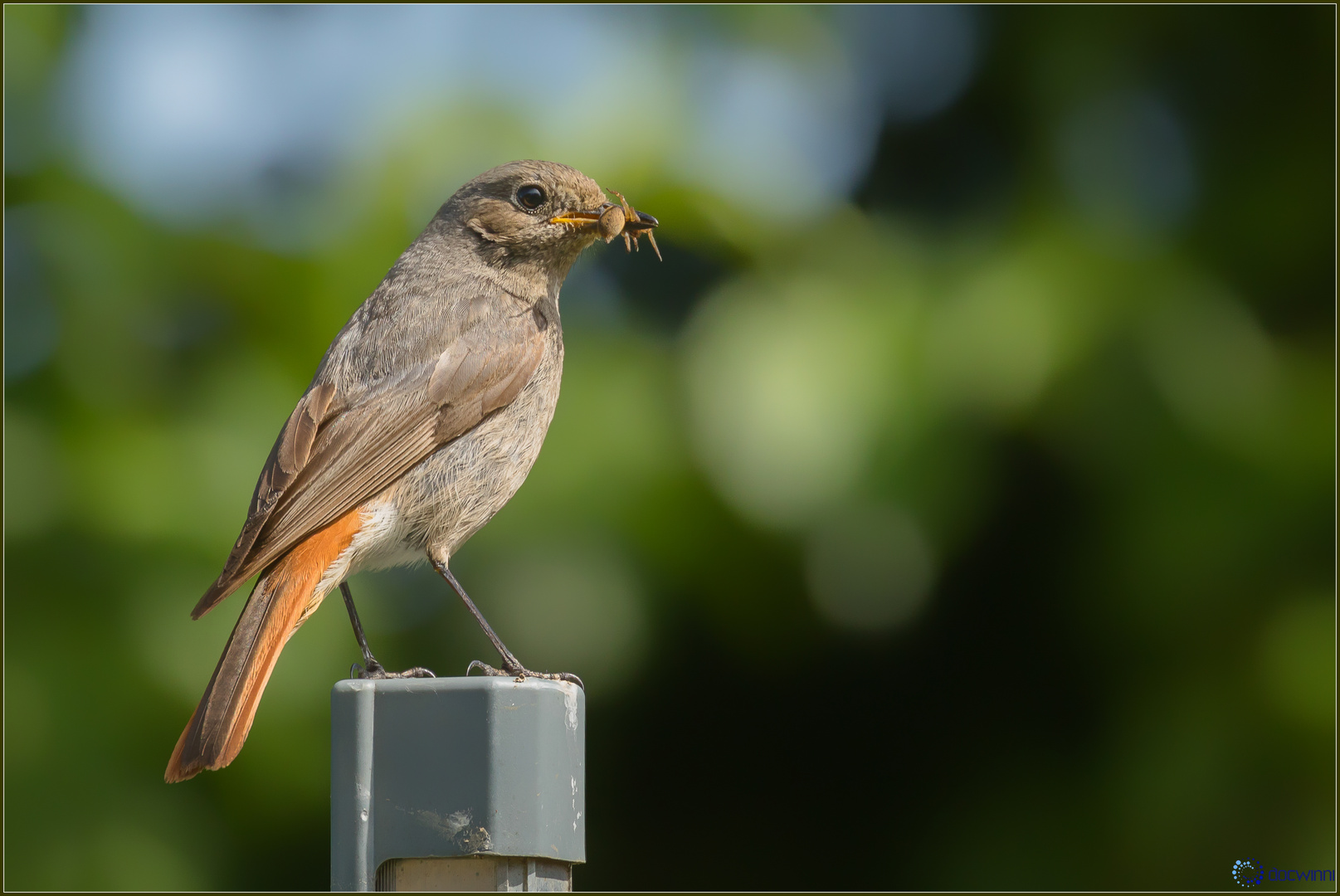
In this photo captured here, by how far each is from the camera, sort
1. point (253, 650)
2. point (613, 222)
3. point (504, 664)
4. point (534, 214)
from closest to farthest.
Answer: point (253, 650) → point (504, 664) → point (613, 222) → point (534, 214)

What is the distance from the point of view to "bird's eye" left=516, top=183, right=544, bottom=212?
A: 404 centimetres

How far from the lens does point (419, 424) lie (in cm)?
352

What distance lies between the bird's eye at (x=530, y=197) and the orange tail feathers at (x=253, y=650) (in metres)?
1.24

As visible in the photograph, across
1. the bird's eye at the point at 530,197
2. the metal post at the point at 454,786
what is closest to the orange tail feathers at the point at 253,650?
the metal post at the point at 454,786

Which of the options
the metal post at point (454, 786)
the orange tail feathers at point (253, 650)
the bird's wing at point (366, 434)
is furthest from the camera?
the bird's wing at point (366, 434)

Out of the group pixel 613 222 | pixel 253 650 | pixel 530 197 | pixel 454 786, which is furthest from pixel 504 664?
pixel 530 197

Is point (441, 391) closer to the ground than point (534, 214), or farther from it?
closer to the ground

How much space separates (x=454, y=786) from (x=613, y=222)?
208cm

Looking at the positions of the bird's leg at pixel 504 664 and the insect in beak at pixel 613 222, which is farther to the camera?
the insect in beak at pixel 613 222

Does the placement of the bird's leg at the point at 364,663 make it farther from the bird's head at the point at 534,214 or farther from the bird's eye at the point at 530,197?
the bird's eye at the point at 530,197

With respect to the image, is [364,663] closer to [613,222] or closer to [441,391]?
[441,391]

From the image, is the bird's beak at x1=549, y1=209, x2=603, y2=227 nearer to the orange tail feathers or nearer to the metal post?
the orange tail feathers

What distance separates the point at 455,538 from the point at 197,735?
105 cm

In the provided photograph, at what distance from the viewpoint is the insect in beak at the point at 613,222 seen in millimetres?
3838
